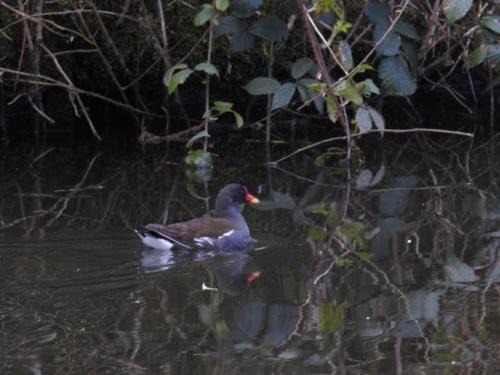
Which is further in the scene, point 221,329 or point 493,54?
point 493,54

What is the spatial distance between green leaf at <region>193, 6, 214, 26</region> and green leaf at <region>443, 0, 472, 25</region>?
5.94 ft

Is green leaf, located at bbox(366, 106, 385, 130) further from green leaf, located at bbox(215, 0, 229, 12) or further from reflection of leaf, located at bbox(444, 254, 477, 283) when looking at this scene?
reflection of leaf, located at bbox(444, 254, 477, 283)

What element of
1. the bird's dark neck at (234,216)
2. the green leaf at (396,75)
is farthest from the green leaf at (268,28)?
the bird's dark neck at (234,216)

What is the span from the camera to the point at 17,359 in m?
4.75

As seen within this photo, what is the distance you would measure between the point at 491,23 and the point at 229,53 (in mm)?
2532

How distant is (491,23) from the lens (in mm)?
9023

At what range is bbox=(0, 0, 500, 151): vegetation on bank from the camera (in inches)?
347

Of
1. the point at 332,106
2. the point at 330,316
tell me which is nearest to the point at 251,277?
the point at 330,316

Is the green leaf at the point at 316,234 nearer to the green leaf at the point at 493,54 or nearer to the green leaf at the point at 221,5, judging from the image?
the green leaf at the point at 221,5

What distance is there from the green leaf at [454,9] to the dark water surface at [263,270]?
122 cm

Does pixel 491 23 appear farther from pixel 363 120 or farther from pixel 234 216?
pixel 234 216

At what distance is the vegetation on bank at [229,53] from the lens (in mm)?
8820

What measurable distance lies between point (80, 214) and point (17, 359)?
9.83ft

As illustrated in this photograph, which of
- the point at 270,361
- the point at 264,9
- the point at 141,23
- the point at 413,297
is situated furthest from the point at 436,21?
the point at 270,361
